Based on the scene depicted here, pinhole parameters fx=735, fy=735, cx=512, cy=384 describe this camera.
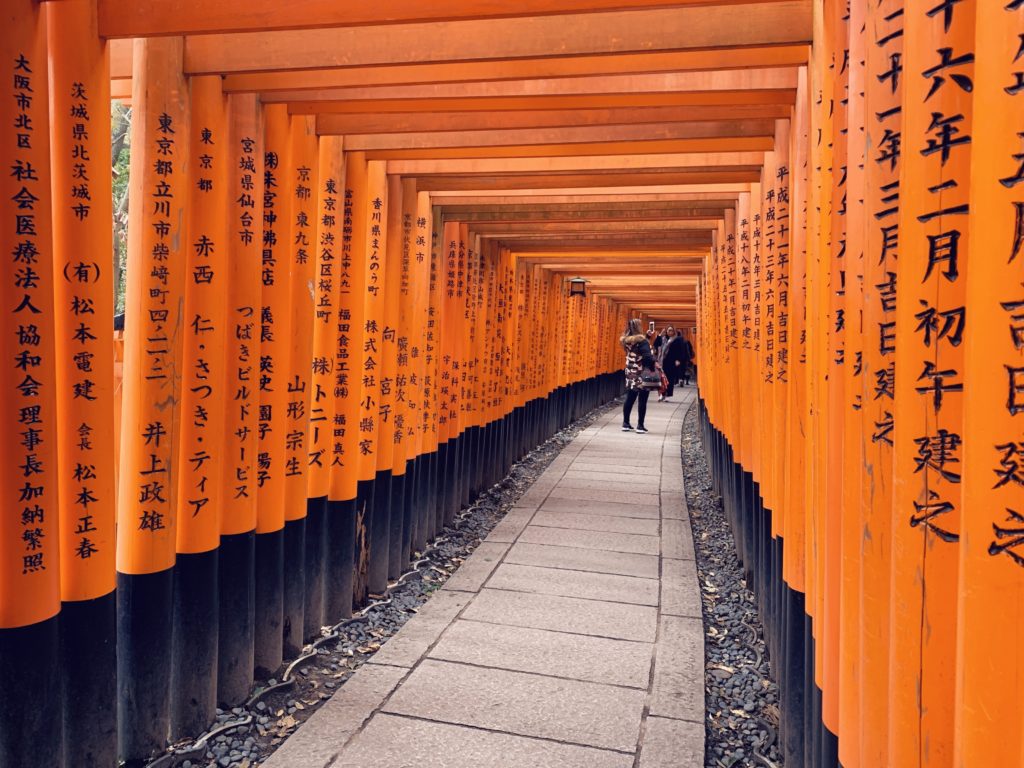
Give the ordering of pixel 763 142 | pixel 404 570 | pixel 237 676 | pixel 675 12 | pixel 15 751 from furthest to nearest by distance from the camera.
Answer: pixel 404 570 < pixel 763 142 < pixel 237 676 < pixel 675 12 < pixel 15 751

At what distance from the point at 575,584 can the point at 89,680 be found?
11.6ft

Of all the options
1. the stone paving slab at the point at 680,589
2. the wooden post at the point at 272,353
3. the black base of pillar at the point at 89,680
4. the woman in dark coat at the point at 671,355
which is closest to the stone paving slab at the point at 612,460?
the stone paving slab at the point at 680,589

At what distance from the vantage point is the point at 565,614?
4918mm

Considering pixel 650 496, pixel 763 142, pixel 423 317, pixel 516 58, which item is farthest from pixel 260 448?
pixel 650 496

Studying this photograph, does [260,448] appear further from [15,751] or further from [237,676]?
[15,751]

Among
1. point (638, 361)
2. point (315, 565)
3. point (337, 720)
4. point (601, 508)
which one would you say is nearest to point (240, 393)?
point (315, 565)

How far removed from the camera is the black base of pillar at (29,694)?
7.72 ft

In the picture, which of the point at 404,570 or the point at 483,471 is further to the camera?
the point at 483,471

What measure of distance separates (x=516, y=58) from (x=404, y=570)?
4142 mm

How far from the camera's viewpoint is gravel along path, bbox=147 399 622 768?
3189 millimetres

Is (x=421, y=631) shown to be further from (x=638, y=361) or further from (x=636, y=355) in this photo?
(x=638, y=361)

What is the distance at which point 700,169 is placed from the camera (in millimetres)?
4746

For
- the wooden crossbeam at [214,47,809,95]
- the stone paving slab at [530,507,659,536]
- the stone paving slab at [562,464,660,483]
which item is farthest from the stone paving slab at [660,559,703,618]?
the stone paving slab at [562,464,660,483]

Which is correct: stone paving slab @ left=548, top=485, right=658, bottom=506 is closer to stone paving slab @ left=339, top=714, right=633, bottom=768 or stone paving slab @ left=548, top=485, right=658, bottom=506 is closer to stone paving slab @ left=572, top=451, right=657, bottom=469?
stone paving slab @ left=572, top=451, right=657, bottom=469
